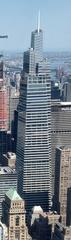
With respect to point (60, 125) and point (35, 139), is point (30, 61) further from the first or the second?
point (60, 125)

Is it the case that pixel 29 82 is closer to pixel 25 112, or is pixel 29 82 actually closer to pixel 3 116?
pixel 25 112

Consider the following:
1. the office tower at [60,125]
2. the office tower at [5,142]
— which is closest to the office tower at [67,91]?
the office tower at [60,125]

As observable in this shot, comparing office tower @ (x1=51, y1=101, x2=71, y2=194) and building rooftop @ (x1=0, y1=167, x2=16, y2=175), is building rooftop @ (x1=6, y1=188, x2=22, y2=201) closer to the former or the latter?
building rooftop @ (x1=0, y1=167, x2=16, y2=175)

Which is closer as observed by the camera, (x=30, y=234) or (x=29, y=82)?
(x=30, y=234)

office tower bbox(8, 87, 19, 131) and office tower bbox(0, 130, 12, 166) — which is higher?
office tower bbox(8, 87, 19, 131)

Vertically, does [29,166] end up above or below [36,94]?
below

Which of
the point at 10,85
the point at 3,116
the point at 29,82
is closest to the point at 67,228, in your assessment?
the point at 29,82

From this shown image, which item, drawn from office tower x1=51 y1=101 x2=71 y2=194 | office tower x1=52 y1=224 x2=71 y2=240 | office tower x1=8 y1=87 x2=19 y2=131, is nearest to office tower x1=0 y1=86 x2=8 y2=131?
office tower x1=8 y1=87 x2=19 y2=131

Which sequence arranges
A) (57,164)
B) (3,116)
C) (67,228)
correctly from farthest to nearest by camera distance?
(3,116)
(57,164)
(67,228)
